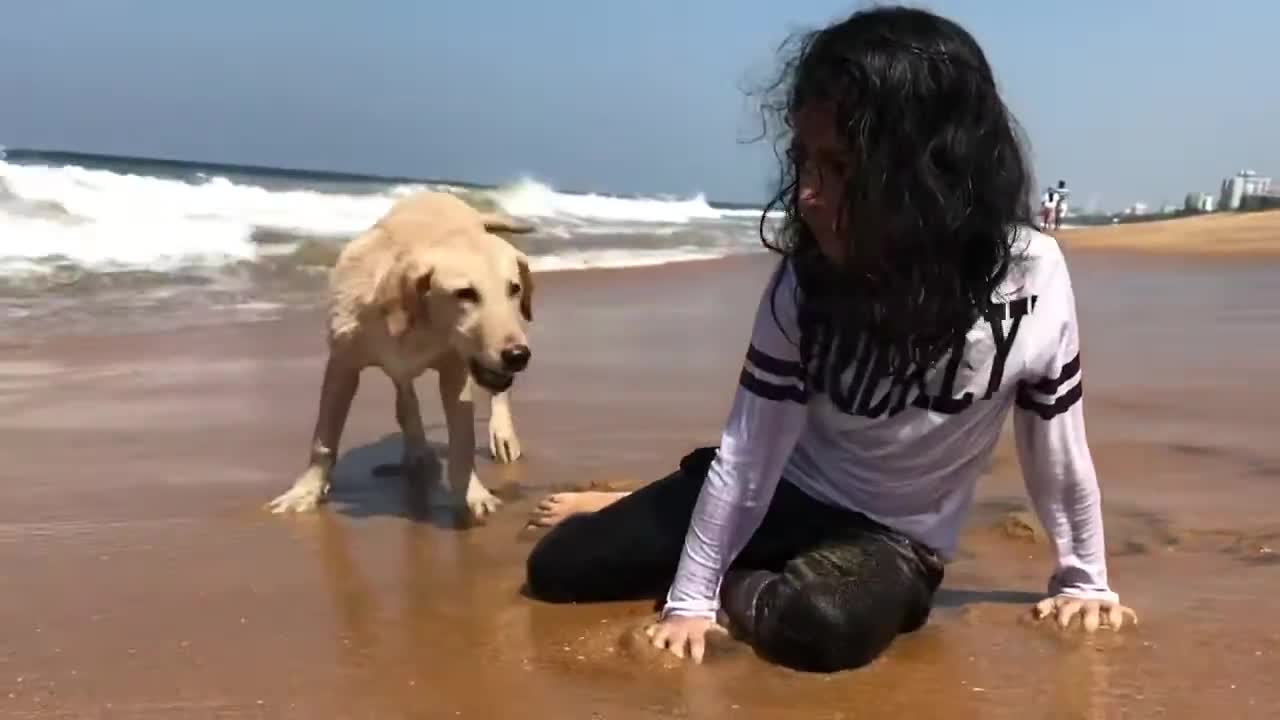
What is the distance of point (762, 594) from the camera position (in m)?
2.53

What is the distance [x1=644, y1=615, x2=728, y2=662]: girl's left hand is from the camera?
242cm

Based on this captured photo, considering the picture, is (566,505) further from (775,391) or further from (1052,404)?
(1052,404)

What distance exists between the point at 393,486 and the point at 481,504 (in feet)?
1.81

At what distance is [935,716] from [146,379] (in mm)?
4540

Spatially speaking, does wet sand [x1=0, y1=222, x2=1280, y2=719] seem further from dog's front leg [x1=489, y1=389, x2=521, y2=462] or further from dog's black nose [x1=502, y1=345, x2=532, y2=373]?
dog's black nose [x1=502, y1=345, x2=532, y2=373]

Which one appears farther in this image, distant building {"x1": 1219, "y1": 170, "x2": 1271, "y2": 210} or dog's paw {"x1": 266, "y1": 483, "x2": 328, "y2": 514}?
distant building {"x1": 1219, "y1": 170, "x2": 1271, "y2": 210}

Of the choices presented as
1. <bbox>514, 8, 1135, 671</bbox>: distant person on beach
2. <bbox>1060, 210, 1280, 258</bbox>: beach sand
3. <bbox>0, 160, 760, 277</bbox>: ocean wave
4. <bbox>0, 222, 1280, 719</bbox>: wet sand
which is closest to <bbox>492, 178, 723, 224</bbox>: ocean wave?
<bbox>0, 160, 760, 277</bbox>: ocean wave

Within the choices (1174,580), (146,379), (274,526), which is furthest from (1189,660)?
(146,379)

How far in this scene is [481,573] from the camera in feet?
9.96

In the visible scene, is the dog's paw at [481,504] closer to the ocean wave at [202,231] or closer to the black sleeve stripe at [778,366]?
the black sleeve stripe at [778,366]

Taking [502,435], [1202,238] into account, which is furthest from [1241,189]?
[502,435]

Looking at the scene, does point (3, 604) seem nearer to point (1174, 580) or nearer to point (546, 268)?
point (1174, 580)

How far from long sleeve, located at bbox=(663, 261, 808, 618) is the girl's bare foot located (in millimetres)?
725

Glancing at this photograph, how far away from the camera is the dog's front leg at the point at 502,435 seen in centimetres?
445
